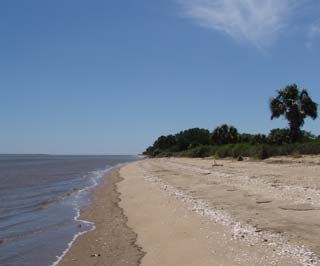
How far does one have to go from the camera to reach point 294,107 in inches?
2127

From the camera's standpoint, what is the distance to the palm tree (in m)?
53.8

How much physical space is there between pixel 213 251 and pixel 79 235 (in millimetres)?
6098

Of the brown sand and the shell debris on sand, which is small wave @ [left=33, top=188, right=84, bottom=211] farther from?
the shell debris on sand

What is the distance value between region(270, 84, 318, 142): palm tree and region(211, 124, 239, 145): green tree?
32.7m

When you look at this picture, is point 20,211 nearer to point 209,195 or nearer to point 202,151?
point 209,195

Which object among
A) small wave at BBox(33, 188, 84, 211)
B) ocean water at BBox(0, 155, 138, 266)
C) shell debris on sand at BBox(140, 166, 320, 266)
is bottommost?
ocean water at BBox(0, 155, 138, 266)

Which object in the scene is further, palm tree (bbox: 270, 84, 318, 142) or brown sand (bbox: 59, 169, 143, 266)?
palm tree (bbox: 270, 84, 318, 142)

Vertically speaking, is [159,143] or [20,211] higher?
Answer: [159,143]

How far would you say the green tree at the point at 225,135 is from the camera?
291ft

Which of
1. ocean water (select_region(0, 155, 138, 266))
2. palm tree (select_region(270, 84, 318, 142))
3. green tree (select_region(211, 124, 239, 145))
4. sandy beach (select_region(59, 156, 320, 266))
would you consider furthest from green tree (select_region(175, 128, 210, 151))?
sandy beach (select_region(59, 156, 320, 266))

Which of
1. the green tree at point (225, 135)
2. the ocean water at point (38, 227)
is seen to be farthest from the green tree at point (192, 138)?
the ocean water at point (38, 227)

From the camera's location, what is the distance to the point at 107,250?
11.3m

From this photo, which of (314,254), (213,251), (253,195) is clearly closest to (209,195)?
(253,195)

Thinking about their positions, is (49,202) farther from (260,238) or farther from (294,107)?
(294,107)
